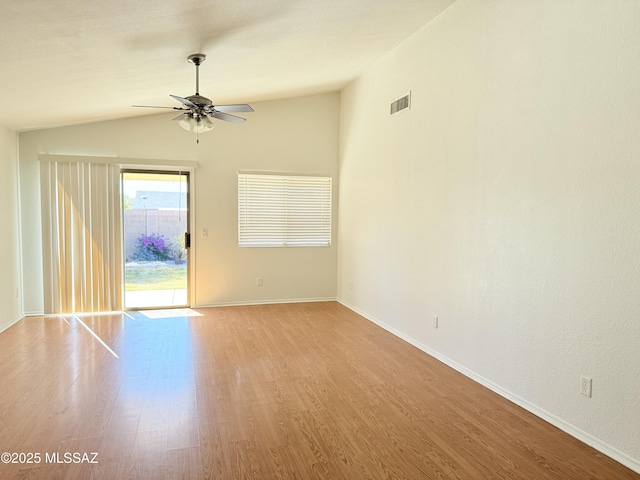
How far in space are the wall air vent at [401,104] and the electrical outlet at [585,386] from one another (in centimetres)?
311

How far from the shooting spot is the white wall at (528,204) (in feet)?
7.40

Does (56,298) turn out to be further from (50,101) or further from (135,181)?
(50,101)

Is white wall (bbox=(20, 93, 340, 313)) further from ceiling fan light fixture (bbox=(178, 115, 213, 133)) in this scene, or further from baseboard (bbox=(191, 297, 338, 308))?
ceiling fan light fixture (bbox=(178, 115, 213, 133))

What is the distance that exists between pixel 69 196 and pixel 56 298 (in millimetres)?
1399

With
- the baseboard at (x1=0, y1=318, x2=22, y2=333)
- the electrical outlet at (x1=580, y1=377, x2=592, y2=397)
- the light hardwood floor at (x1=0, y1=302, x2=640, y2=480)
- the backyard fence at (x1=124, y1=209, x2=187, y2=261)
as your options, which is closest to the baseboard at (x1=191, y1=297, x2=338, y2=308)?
the backyard fence at (x1=124, y1=209, x2=187, y2=261)

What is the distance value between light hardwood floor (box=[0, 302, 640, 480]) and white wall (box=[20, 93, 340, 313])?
1.71 m

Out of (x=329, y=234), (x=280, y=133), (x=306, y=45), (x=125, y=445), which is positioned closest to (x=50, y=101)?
(x=306, y=45)

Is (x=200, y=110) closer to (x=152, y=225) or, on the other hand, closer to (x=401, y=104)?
(x=401, y=104)

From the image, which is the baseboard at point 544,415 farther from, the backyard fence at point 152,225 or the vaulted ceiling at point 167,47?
the backyard fence at point 152,225

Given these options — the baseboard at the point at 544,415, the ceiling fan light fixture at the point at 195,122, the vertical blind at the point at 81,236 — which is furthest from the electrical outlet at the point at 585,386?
the vertical blind at the point at 81,236

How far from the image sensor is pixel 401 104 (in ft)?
15.0

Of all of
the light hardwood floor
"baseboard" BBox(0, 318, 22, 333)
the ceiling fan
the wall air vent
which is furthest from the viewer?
"baseboard" BBox(0, 318, 22, 333)

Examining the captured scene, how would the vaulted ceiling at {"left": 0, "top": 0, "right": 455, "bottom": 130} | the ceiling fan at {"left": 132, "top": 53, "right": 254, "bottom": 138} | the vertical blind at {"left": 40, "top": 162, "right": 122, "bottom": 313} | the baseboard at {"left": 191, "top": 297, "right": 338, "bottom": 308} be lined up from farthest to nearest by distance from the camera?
the baseboard at {"left": 191, "top": 297, "right": 338, "bottom": 308}
the vertical blind at {"left": 40, "top": 162, "right": 122, "bottom": 313}
the ceiling fan at {"left": 132, "top": 53, "right": 254, "bottom": 138}
the vaulted ceiling at {"left": 0, "top": 0, "right": 455, "bottom": 130}

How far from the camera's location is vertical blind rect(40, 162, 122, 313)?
5324mm
